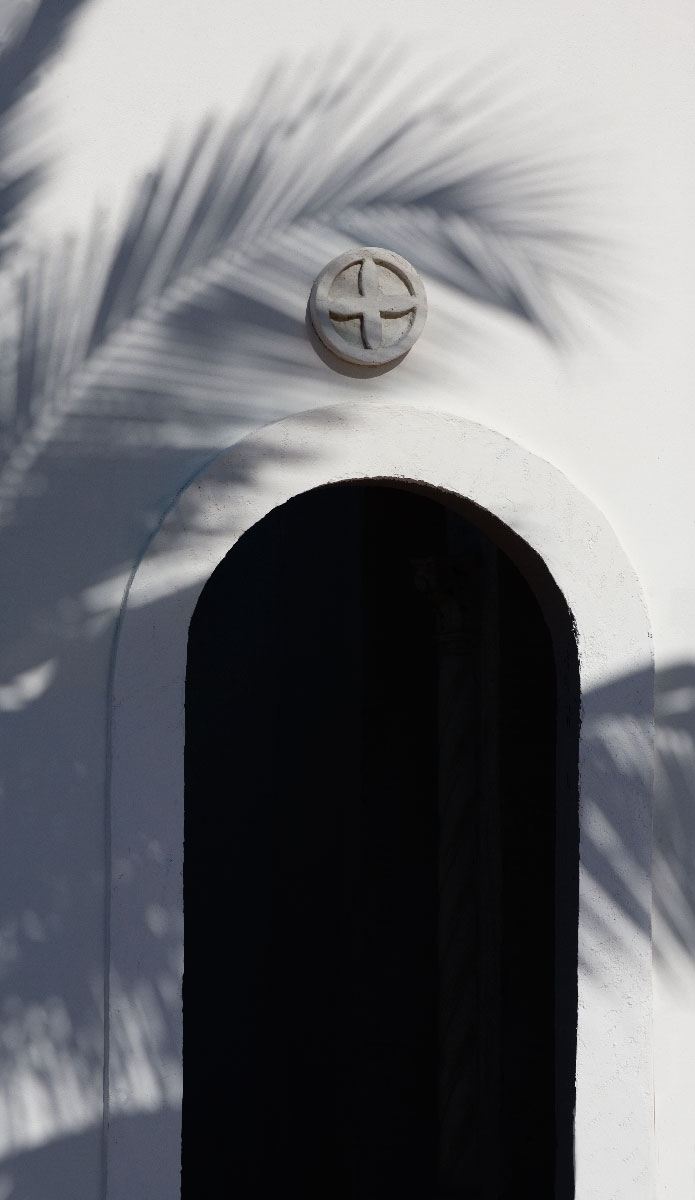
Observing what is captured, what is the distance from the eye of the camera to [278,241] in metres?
3.84

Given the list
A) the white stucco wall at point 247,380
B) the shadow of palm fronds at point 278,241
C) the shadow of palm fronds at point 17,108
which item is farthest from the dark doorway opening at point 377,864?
the shadow of palm fronds at point 17,108

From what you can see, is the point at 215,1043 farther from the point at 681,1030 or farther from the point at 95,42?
the point at 95,42

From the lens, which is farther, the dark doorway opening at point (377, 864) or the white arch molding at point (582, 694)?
the dark doorway opening at point (377, 864)

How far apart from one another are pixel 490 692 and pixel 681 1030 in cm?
275

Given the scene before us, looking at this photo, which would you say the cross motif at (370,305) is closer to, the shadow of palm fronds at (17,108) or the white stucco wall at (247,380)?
the white stucco wall at (247,380)

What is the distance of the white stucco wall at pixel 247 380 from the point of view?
358 centimetres

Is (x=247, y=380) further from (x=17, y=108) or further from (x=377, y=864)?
(x=377, y=864)

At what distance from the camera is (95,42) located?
3.72 meters

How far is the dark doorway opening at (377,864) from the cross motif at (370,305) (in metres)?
0.72

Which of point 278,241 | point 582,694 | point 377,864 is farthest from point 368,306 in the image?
point 377,864

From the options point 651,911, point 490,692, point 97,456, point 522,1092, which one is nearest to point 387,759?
point 490,692

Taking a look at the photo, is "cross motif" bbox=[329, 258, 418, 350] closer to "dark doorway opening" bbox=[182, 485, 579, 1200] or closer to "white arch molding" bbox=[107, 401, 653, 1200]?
"white arch molding" bbox=[107, 401, 653, 1200]

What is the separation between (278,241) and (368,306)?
0.30 metres

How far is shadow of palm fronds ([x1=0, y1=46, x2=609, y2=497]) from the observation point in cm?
367
